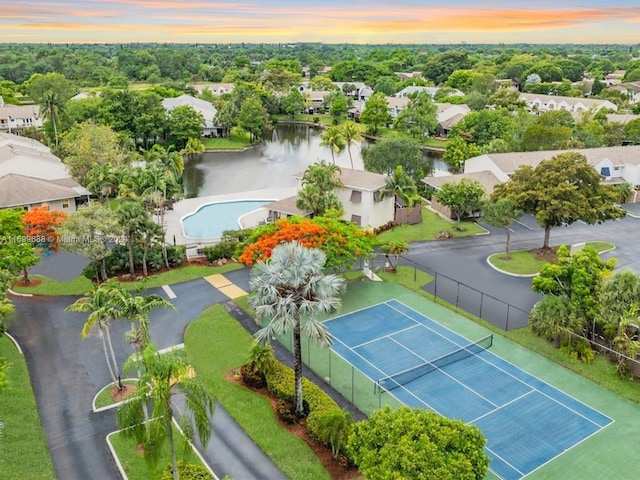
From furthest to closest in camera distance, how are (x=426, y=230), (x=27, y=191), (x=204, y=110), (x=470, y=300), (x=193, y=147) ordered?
(x=204, y=110) < (x=193, y=147) < (x=27, y=191) < (x=426, y=230) < (x=470, y=300)

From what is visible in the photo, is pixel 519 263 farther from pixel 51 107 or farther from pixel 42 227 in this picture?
pixel 51 107

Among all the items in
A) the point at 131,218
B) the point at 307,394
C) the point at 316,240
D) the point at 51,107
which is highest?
the point at 51,107

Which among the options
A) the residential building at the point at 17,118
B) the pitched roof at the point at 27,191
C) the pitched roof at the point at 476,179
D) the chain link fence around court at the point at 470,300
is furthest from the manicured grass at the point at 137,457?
the residential building at the point at 17,118

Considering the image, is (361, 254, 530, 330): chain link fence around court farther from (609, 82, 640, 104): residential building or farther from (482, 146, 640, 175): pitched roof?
(609, 82, 640, 104): residential building

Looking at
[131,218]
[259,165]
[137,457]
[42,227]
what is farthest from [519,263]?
[259,165]

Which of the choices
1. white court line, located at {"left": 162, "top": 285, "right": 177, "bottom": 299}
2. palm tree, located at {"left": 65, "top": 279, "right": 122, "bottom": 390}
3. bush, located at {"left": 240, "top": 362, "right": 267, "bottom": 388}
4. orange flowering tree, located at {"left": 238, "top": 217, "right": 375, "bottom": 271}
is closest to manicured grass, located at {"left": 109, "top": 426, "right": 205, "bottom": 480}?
palm tree, located at {"left": 65, "top": 279, "right": 122, "bottom": 390}

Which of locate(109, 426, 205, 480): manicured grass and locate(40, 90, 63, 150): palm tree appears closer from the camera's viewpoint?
locate(109, 426, 205, 480): manicured grass

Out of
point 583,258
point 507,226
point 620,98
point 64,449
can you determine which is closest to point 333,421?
point 64,449
